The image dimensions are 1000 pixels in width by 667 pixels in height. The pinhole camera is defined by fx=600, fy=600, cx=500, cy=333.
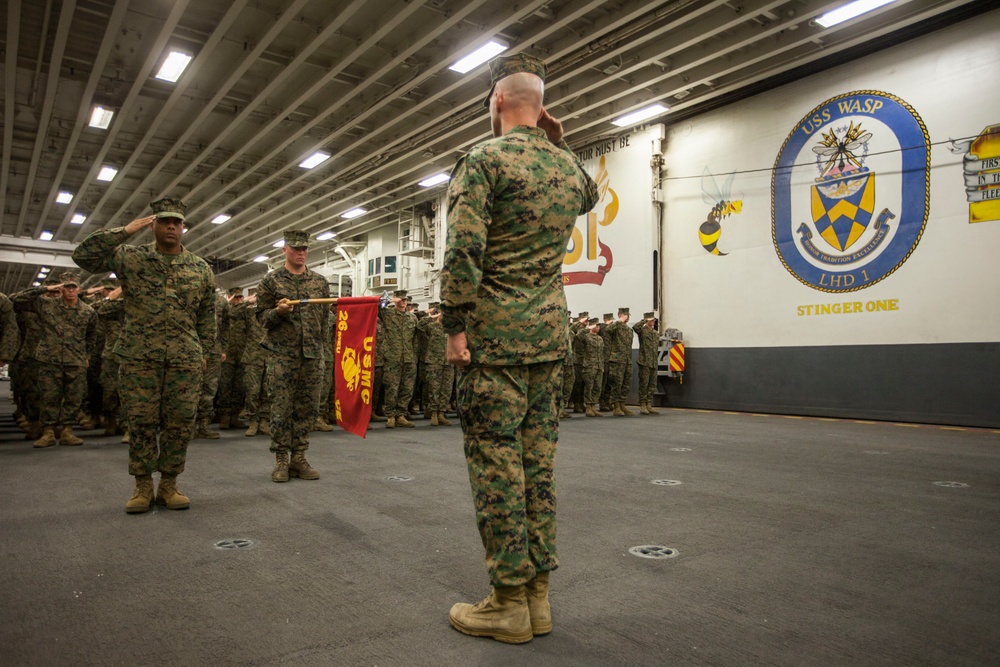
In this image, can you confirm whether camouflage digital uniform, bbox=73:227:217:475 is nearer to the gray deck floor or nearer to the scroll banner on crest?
the gray deck floor

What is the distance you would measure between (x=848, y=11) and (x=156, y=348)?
862cm

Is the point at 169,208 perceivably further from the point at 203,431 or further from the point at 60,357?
the point at 203,431

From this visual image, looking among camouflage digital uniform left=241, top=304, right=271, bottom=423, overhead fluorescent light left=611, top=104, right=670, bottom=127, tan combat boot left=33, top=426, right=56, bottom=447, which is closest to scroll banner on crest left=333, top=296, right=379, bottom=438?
camouflage digital uniform left=241, top=304, right=271, bottom=423

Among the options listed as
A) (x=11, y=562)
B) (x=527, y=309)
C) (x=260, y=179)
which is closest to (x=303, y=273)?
(x=11, y=562)

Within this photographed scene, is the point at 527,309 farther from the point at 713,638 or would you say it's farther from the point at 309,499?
the point at 309,499

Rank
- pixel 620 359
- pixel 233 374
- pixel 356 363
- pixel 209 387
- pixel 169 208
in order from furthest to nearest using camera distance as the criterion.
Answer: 1. pixel 620 359
2. pixel 233 374
3. pixel 209 387
4. pixel 356 363
5. pixel 169 208

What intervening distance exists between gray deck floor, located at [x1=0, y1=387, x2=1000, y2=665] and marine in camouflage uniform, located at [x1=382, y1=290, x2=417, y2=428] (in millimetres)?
3128

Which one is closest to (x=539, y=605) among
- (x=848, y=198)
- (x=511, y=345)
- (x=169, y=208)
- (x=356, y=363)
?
(x=511, y=345)

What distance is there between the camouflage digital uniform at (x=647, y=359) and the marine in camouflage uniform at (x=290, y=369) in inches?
261

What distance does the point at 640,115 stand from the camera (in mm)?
10820

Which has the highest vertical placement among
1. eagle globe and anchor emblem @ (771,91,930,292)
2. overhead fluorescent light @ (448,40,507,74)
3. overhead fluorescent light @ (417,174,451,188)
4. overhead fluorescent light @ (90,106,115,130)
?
overhead fluorescent light @ (448,40,507,74)

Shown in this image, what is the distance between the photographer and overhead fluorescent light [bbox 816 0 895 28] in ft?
23.9

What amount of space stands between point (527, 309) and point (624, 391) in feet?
27.2

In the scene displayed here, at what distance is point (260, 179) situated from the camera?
14.6 m
